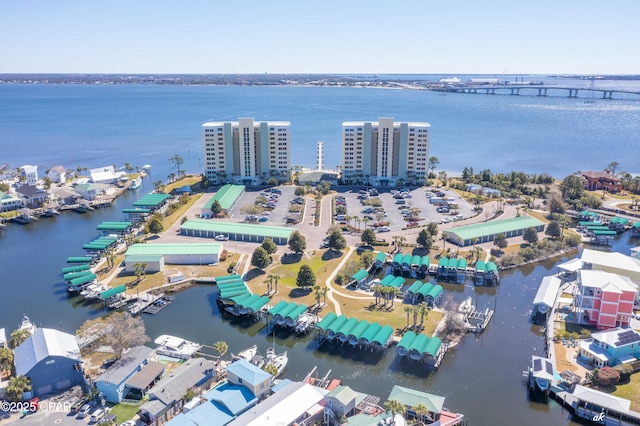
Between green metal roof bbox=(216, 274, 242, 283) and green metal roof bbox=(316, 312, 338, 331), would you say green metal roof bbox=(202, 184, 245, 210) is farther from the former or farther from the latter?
green metal roof bbox=(316, 312, 338, 331)

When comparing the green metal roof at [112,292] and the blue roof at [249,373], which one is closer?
the blue roof at [249,373]

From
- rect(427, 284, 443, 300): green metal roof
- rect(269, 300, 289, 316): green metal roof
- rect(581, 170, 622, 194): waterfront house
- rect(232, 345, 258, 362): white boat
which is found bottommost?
rect(232, 345, 258, 362): white boat

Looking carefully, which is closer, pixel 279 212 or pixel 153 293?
pixel 153 293

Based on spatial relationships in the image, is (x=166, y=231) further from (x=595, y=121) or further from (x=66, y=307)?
(x=595, y=121)

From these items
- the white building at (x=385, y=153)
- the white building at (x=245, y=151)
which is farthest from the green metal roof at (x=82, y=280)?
the white building at (x=385, y=153)

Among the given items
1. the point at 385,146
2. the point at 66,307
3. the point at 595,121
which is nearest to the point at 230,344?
the point at 66,307

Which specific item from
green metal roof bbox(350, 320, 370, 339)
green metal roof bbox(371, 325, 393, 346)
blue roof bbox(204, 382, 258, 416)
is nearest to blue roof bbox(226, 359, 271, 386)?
blue roof bbox(204, 382, 258, 416)

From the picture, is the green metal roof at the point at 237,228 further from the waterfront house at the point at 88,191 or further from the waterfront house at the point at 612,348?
the waterfront house at the point at 612,348
